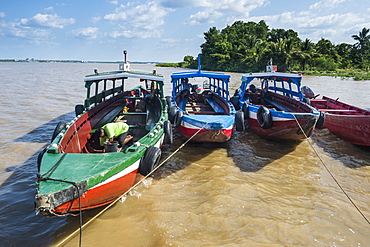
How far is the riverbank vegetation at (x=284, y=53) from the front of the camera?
127ft

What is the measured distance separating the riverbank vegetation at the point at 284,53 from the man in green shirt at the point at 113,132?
110ft

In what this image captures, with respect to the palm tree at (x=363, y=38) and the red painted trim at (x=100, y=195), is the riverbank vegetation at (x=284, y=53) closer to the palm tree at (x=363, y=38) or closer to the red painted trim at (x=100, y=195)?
the palm tree at (x=363, y=38)

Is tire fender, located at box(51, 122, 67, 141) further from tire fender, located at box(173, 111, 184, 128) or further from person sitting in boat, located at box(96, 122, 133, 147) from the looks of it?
tire fender, located at box(173, 111, 184, 128)

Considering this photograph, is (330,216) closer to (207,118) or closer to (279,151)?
(279,151)

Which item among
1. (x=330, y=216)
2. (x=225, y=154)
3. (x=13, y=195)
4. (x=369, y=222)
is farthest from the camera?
(x=225, y=154)

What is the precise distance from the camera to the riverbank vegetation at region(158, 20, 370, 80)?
1521 inches

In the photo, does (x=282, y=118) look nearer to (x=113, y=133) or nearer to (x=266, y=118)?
(x=266, y=118)

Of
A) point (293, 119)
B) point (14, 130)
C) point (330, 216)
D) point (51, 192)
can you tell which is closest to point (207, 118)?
point (293, 119)

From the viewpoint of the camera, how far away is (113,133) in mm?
5566

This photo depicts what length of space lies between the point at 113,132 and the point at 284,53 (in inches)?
1499

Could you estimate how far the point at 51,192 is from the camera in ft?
10.4

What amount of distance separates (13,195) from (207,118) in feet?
16.6

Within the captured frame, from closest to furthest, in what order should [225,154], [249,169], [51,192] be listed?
[51,192] → [249,169] → [225,154]

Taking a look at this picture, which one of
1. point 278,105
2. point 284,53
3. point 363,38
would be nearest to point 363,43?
point 363,38
